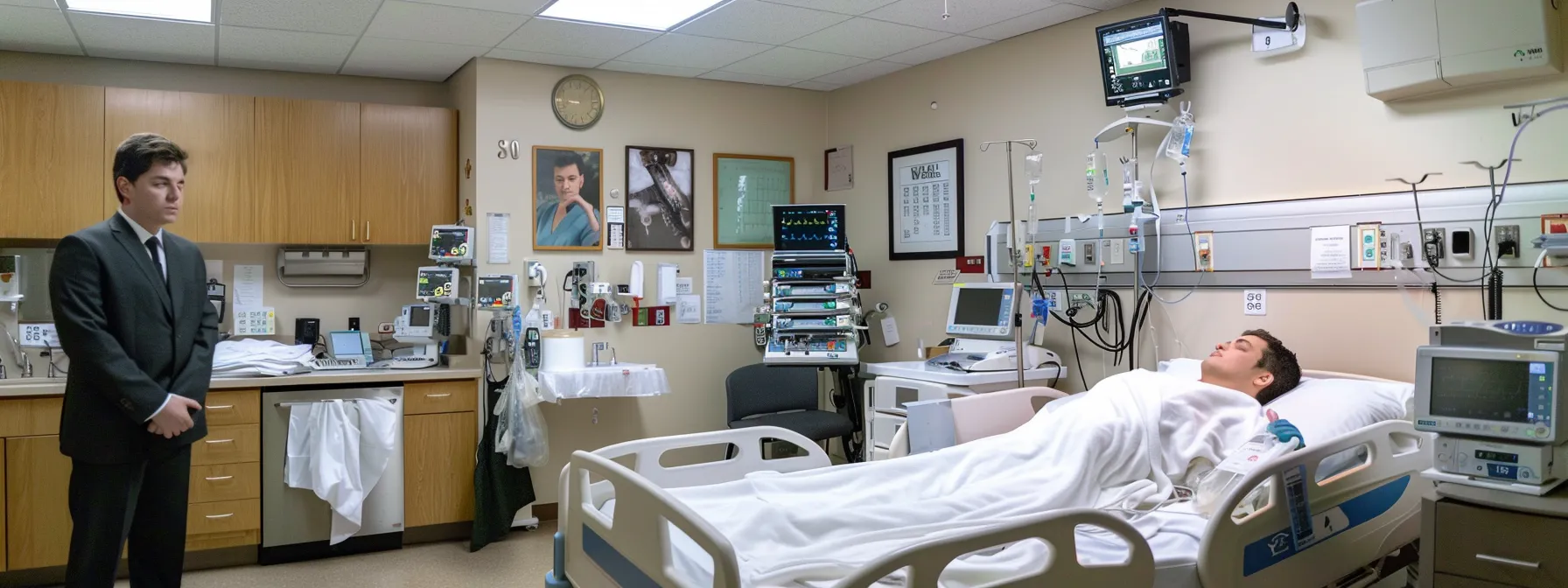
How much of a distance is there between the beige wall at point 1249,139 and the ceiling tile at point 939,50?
7cm

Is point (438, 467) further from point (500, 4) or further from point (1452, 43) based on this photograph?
point (1452, 43)

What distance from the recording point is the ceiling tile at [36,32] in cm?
379

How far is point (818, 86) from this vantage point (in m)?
5.47

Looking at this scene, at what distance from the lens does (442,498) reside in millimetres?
4473

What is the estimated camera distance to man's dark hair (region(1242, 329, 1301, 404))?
3.08 m

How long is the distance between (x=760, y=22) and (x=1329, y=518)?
275 cm

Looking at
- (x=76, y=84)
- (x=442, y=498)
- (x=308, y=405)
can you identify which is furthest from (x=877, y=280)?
(x=76, y=84)

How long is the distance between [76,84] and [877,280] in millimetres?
3862

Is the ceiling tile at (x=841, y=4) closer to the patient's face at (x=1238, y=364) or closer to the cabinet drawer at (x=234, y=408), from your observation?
the patient's face at (x=1238, y=364)

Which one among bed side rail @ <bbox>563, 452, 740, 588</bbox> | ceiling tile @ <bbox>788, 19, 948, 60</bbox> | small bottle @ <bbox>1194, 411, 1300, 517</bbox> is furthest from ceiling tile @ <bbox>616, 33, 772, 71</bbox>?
small bottle @ <bbox>1194, 411, 1300, 517</bbox>

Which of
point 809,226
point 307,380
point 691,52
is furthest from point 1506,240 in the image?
point 307,380

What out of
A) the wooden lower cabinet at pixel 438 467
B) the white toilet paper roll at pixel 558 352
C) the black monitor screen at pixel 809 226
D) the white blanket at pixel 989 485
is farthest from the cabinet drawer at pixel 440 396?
the white blanket at pixel 989 485

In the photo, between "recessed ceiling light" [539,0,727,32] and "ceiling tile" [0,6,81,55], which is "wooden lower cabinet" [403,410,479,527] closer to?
"recessed ceiling light" [539,0,727,32]

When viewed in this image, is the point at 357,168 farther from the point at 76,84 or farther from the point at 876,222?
the point at 876,222
